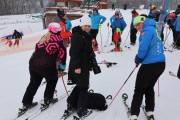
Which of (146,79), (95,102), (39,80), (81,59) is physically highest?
(81,59)

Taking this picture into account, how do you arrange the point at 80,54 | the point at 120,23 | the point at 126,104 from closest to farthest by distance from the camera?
1. the point at 80,54
2. the point at 126,104
3. the point at 120,23

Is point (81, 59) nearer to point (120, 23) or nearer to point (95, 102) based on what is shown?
point (95, 102)

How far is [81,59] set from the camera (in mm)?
4043

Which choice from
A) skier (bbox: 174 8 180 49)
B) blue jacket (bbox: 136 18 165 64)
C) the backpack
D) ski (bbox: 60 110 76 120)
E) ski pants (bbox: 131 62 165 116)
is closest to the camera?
blue jacket (bbox: 136 18 165 64)

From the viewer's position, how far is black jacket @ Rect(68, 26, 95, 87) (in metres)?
3.92

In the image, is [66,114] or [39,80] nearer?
[66,114]

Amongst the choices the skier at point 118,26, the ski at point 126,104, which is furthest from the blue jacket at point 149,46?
the skier at point 118,26

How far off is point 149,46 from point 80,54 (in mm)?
1140

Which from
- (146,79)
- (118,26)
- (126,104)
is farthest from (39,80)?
(118,26)

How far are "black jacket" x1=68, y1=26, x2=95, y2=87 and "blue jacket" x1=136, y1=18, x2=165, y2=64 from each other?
3.00ft

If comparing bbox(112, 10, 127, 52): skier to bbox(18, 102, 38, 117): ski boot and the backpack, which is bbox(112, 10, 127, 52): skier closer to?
the backpack

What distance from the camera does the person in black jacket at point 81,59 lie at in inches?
155

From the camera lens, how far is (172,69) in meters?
7.35

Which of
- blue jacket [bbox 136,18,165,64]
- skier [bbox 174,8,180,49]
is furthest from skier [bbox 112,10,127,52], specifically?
blue jacket [bbox 136,18,165,64]
